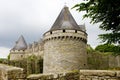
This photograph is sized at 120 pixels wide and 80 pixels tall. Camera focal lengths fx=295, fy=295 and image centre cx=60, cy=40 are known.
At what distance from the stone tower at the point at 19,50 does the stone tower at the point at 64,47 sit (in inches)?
1022

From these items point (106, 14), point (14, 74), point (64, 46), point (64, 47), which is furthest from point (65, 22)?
point (14, 74)

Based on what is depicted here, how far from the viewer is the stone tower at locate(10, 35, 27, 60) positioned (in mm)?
56219

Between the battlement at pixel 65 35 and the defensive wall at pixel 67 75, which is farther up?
the battlement at pixel 65 35

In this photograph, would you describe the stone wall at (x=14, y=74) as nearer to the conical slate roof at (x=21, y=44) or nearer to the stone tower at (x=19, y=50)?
the stone tower at (x=19, y=50)

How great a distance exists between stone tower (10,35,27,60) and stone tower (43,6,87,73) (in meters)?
26.0

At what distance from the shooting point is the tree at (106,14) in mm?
8461

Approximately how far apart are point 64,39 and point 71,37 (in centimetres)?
75

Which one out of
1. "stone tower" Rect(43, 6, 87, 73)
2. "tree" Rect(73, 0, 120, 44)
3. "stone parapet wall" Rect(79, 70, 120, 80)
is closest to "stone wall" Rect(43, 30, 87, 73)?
"stone tower" Rect(43, 6, 87, 73)

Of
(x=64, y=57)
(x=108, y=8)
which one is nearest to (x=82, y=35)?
(x=64, y=57)

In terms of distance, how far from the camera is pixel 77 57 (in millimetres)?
29500

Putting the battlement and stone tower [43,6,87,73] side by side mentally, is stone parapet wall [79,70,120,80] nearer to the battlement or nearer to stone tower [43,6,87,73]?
stone tower [43,6,87,73]

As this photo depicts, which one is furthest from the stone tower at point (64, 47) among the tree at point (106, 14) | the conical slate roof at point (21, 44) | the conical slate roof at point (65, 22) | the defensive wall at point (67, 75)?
the conical slate roof at point (21, 44)

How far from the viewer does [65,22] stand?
31172 mm

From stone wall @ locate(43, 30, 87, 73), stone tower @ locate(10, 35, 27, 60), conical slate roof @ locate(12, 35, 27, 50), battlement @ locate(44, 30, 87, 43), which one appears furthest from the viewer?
conical slate roof @ locate(12, 35, 27, 50)
